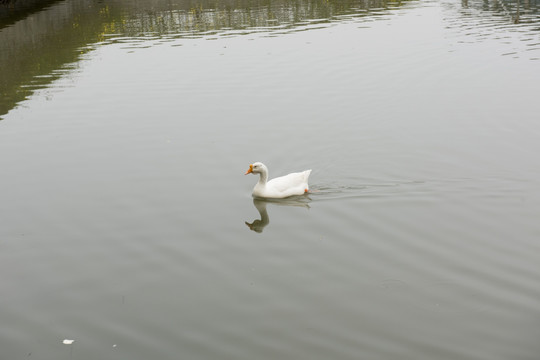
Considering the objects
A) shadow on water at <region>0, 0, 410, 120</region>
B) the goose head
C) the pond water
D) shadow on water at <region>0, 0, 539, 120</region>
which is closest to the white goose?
the goose head

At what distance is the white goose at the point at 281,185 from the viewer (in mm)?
14383

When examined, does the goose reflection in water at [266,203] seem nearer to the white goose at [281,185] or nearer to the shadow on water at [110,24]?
the white goose at [281,185]

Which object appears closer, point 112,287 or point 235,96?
point 112,287

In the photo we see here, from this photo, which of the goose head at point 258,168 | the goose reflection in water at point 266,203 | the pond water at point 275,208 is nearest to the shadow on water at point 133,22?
the pond water at point 275,208

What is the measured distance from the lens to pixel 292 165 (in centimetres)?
1639

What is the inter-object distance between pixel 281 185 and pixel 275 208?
51 cm

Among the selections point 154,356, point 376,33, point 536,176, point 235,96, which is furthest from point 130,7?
point 154,356

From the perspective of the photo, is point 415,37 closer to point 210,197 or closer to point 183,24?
point 183,24

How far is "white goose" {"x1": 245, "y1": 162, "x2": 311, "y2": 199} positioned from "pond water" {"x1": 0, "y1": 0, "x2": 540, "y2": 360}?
21 cm

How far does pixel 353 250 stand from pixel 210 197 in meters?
3.91

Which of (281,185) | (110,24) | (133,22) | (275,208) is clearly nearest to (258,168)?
(281,185)

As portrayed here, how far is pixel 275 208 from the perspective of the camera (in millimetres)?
14312

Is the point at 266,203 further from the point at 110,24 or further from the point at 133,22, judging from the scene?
the point at 133,22

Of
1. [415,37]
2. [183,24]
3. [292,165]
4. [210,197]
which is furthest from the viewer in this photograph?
[183,24]
